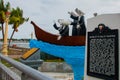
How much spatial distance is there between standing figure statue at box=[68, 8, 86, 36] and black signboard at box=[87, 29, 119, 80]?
927 cm

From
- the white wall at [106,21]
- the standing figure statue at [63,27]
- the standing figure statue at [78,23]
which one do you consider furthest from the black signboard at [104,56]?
the standing figure statue at [63,27]

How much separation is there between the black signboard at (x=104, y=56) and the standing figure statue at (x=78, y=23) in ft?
30.4

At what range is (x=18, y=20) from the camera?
34688 millimetres

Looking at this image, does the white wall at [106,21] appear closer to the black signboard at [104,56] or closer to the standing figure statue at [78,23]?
the black signboard at [104,56]

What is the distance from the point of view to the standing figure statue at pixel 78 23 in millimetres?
17781

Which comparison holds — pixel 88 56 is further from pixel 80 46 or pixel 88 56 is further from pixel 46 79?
pixel 80 46

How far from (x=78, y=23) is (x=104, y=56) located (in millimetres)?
10572

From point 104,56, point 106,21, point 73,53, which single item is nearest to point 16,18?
point 73,53

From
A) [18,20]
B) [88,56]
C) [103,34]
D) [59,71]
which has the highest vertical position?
[18,20]

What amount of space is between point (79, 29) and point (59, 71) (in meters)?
5.11

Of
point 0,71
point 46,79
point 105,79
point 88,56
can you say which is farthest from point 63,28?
point 46,79

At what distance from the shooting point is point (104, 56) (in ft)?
25.2

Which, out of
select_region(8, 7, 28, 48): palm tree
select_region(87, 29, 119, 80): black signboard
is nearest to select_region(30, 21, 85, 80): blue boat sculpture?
select_region(87, 29, 119, 80): black signboard

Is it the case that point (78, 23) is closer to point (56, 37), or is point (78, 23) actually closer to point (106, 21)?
point (56, 37)
